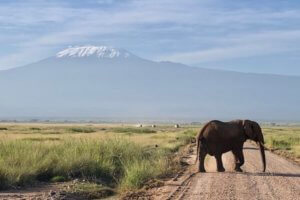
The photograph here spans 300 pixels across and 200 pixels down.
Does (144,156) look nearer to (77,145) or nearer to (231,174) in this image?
(77,145)

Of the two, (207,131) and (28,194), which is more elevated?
(207,131)

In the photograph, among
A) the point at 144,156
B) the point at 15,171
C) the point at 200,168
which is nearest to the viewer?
the point at 15,171

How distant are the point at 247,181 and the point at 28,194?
6596 millimetres

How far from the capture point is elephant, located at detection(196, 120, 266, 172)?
73.1ft

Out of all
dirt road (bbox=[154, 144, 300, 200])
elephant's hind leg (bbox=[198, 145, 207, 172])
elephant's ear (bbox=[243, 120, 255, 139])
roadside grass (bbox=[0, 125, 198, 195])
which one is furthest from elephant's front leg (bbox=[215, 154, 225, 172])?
roadside grass (bbox=[0, 125, 198, 195])

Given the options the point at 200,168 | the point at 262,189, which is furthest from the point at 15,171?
the point at 262,189

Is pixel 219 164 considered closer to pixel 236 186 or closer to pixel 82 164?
pixel 236 186

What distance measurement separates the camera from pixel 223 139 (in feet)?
73.4

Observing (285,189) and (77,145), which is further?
(77,145)

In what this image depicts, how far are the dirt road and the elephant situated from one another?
0.62 metres

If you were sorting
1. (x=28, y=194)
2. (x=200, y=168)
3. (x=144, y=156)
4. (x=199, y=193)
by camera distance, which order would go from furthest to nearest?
(x=144, y=156) → (x=200, y=168) → (x=28, y=194) → (x=199, y=193)

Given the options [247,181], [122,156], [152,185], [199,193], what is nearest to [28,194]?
[152,185]

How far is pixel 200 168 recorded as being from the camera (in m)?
22.1

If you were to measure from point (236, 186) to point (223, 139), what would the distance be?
5318 millimetres
